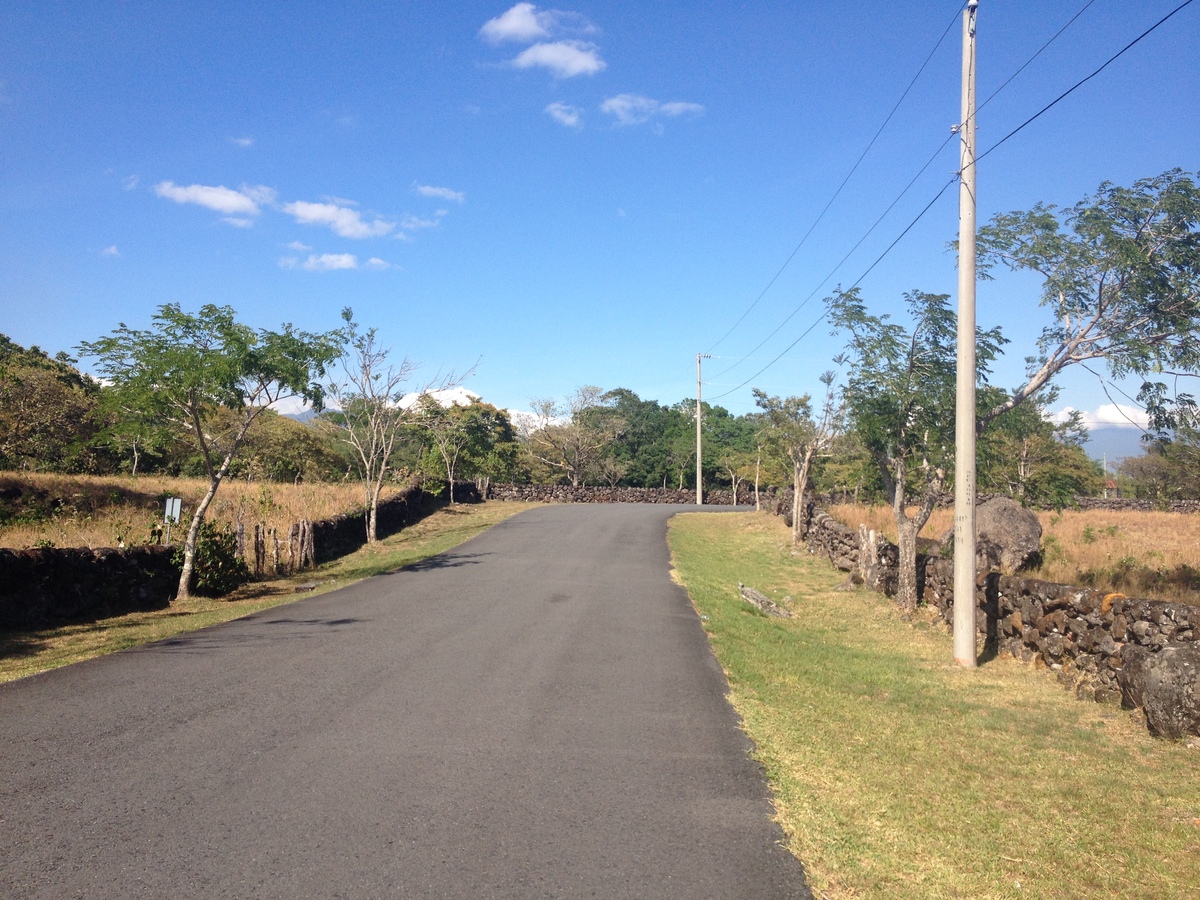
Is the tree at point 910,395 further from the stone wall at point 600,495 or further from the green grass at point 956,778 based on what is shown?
the stone wall at point 600,495

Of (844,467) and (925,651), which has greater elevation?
(844,467)

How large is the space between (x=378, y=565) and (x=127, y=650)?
10.5 metres

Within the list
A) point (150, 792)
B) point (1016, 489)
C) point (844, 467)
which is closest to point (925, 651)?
point (1016, 489)

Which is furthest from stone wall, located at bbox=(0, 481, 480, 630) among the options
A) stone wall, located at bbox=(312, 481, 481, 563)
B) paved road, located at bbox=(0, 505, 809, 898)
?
stone wall, located at bbox=(312, 481, 481, 563)

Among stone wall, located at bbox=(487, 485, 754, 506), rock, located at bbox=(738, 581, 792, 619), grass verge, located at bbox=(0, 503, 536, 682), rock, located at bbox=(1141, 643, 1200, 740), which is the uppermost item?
stone wall, located at bbox=(487, 485, 754, 506)

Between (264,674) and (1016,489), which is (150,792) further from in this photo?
(1016,489)

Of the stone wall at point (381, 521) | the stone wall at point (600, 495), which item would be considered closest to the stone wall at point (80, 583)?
the stone wall at point (381, 521)

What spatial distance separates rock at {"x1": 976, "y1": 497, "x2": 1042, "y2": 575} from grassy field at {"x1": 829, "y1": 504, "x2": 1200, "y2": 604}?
399 mm

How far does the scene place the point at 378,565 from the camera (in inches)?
811

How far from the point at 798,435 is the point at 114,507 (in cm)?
2147

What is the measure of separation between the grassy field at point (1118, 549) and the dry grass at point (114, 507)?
16.7 m

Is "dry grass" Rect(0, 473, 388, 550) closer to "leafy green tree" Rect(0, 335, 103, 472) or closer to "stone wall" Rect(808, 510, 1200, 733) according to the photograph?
"leafy green tree" Rect(0, 335, 103, 472)

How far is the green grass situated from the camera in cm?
486

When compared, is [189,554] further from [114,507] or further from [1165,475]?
[1165,475]
